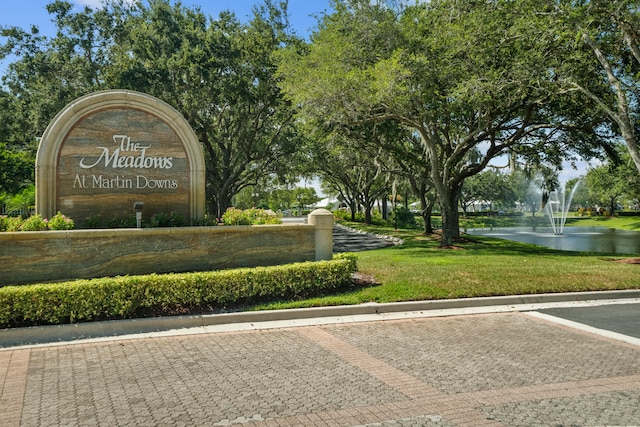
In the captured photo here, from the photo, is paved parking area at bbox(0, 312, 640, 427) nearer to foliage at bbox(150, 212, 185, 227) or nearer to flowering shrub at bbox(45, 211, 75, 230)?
flowering shrub at bbox(45, 211, 75, 230)

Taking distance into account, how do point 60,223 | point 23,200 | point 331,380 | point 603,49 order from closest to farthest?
point 331,380
point 60,223
point 603,49
point 23,200

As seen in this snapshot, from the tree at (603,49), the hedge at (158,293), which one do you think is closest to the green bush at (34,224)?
the hedge at (158,293)

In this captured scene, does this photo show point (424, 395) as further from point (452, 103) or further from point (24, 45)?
point (24, 45)

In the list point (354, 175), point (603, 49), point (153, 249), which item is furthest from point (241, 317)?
point (354, 175)

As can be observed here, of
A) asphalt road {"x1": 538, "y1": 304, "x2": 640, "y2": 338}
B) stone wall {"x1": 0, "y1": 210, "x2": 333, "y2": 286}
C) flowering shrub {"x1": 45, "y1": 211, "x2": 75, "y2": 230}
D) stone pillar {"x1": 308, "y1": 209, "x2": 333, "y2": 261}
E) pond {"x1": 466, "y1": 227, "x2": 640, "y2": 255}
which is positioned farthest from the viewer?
pond {"x1": 466, "y1": 227, "x2": 640, "y2": 255}

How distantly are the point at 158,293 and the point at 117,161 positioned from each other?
12.3ft

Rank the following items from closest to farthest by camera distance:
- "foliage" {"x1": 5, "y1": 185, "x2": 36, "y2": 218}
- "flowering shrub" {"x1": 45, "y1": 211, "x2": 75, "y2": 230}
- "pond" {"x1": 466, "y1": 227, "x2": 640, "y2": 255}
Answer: "flowering shrub" {"x1": 45, "y1": 211, "x2": 75, "y2": 230} → "pond" {"x1": 466, "y1": 227, "x2": 640, "y2": 255} → "foliage" {"x1": 5, "y1": 185, "x2": 36, "y2": 218}

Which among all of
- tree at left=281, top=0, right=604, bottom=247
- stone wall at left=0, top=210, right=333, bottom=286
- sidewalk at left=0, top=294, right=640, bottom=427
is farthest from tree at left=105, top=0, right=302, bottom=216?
sidewalk at left=0, top=294, right=640, bottom=427

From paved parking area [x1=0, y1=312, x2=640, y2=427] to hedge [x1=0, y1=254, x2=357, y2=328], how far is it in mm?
950

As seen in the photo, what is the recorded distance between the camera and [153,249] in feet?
32.0

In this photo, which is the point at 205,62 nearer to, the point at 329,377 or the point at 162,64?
the point at 162,64

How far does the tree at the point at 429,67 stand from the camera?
15.5m

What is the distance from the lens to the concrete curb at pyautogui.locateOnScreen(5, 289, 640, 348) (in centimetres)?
731

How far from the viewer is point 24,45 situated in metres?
26.0
